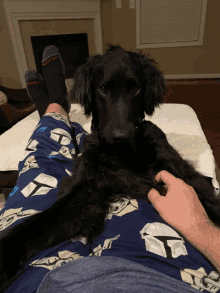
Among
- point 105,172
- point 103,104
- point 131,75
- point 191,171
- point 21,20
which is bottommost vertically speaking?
point 191,171

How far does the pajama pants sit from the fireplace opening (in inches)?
155

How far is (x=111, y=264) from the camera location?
0.49 metres

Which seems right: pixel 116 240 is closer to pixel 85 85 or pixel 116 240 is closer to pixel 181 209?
pixel 181 209

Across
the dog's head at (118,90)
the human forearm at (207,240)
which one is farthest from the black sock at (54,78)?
the human forearm at (207,240)

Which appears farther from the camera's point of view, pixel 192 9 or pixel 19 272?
pixel 192 9

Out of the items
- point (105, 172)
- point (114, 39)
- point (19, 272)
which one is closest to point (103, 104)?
point (105, 172)

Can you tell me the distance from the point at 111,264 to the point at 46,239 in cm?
29

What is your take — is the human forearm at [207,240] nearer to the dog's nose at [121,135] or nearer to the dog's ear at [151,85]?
the dog's nose at [121,135]

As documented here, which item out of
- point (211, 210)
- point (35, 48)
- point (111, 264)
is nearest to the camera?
point (111, 264)

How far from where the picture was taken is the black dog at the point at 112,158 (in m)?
0.73

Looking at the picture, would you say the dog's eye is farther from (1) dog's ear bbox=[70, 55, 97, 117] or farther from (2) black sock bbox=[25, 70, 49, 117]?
(2) black sock bbox=[25, 70, 49, 117]

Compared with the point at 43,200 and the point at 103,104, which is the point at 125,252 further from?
the point at 103,104

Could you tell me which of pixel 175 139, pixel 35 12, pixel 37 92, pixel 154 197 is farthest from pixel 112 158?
pixel 35 12

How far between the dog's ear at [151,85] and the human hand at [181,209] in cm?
50
